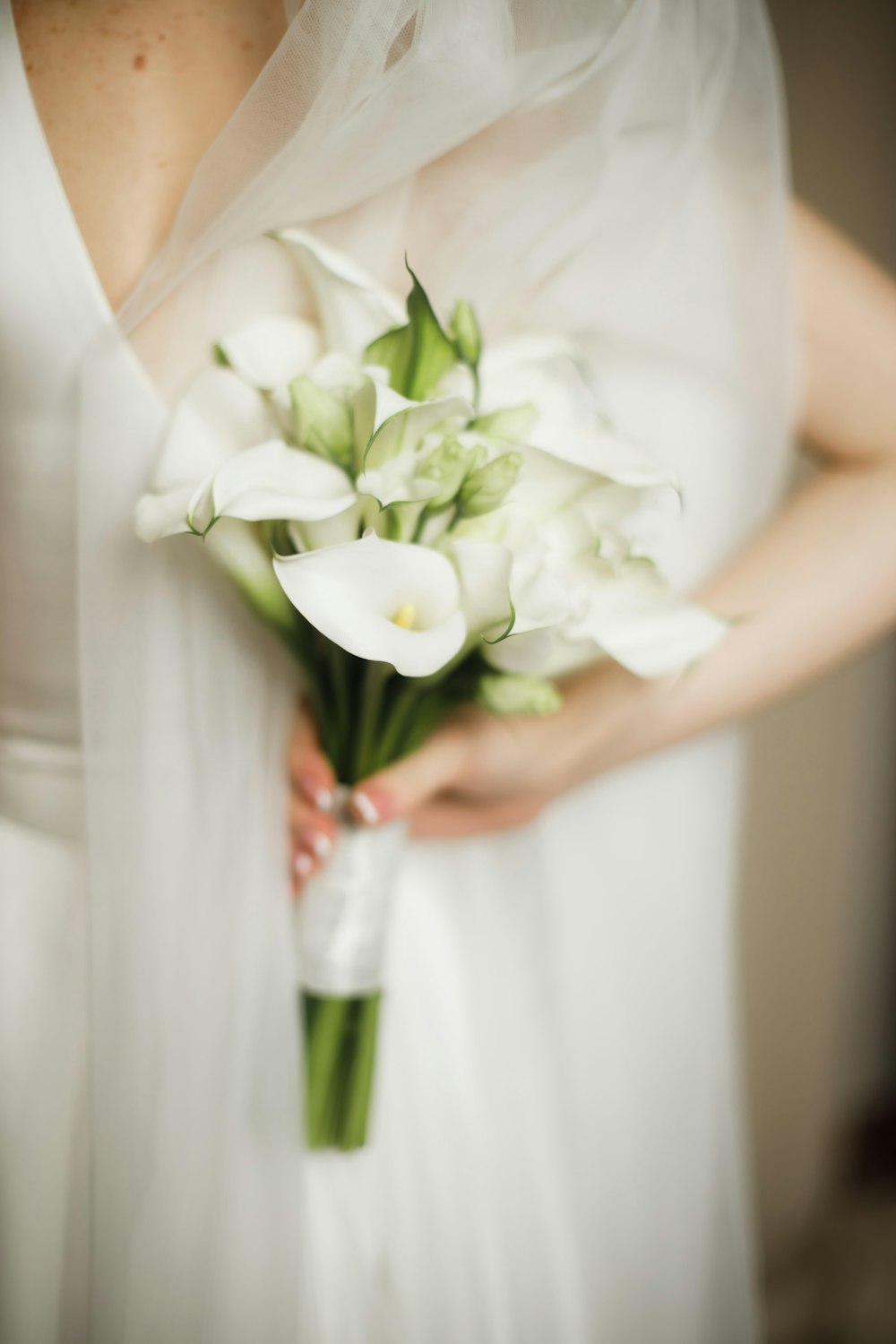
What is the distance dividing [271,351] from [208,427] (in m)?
0.05

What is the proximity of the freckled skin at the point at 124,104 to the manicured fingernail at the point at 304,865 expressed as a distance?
0.31 metres

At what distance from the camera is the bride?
1.53ft

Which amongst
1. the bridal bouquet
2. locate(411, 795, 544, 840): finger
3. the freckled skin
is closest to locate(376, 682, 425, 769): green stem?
the bridal bouquet

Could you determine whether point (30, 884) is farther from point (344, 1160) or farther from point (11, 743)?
point (344, 1160)

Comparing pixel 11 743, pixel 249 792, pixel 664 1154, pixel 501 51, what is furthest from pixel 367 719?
pixel 664 1154

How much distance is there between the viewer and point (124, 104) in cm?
49

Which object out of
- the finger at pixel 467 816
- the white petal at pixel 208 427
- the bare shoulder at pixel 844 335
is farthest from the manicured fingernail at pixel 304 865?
the bare shoulder at pixel 844 335

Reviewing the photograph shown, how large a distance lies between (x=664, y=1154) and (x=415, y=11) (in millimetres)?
756

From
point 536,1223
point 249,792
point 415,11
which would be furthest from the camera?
point 536,1223

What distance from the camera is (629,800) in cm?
74

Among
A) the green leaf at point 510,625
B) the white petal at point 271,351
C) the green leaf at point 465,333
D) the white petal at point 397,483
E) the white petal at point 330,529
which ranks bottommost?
the green leaf at point 510,625

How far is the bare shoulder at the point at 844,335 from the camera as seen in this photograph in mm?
626

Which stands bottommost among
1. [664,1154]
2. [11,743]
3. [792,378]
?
[664,1154]

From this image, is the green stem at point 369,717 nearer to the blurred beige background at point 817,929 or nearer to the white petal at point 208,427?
the white petal at point 208,427
